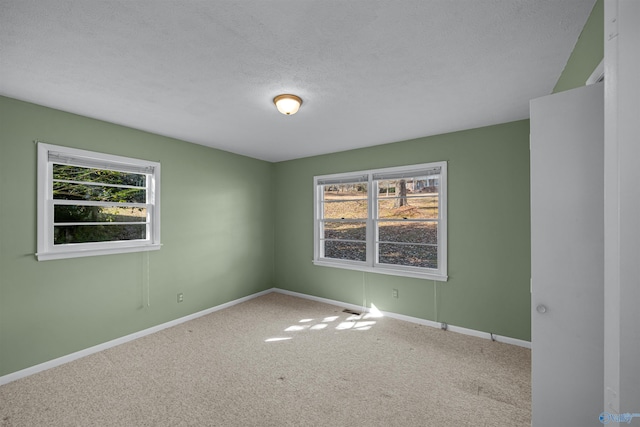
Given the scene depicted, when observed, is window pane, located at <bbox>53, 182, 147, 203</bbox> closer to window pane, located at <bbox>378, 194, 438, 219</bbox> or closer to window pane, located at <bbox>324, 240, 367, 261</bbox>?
window pane, located at <bbox>324, 240, 367, 261</bbox>

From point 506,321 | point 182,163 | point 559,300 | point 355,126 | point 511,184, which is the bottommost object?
point 506,321

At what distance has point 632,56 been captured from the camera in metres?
0.67

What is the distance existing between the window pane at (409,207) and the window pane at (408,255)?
44 cm

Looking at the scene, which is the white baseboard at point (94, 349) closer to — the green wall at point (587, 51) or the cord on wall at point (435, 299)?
the cord on wall at point (435, 299)

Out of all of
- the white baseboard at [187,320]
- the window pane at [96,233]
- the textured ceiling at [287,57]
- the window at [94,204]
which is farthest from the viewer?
the window pane at [96,233]

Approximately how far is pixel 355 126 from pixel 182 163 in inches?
94.4

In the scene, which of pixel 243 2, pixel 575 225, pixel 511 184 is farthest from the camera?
pixel 511 184

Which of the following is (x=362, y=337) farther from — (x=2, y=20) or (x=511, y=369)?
(x=2, y=20)

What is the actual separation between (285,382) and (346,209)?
2802mm

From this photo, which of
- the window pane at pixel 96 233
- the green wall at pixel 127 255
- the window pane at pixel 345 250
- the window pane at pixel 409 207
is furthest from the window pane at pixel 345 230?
the window pane at pixel 96 233

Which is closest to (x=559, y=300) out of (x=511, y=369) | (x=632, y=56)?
(x=632, y=56)

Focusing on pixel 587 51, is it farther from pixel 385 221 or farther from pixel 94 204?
pixel 94 204

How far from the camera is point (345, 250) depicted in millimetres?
4742

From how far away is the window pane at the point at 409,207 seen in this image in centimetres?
390
